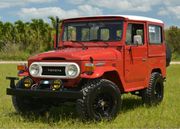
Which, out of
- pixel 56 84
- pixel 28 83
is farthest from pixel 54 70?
pixel 28 83

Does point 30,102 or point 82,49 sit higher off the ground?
point 82,49

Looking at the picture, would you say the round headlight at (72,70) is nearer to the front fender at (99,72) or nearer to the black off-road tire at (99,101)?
the front fender at (99,72)

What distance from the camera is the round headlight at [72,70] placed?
796cm

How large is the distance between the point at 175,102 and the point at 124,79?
2.59m

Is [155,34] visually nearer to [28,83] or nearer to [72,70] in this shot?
[72,70]

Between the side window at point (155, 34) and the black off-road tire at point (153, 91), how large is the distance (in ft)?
2.62

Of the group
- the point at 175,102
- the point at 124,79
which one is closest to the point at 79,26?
the point at 124,79

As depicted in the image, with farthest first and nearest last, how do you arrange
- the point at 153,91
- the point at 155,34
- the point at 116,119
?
the point at 155,34 < the point at 153,91 < the point at 116,119

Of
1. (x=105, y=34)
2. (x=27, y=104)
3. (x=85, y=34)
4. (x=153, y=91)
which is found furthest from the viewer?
(x=153, y=91)

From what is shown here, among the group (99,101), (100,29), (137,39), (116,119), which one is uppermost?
(100,29)

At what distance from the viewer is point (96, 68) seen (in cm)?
812

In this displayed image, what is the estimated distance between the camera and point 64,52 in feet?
27.4

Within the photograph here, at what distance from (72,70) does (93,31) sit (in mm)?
1654

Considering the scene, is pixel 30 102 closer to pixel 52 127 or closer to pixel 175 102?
pixel 52 127
